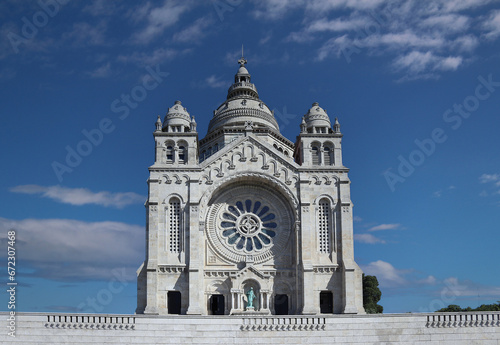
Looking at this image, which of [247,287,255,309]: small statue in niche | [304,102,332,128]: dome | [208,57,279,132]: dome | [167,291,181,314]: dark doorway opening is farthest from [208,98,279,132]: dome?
[247,287,255,309]: small statue in niche

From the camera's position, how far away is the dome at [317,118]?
43188 millimetres

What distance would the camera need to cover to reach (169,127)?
140ft

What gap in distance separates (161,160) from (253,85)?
19841 millimetres

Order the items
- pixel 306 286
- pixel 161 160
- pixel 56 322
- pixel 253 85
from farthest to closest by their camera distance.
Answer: pixel 253 85, pixel 161 160, pixel 306 286, pixel 56 322

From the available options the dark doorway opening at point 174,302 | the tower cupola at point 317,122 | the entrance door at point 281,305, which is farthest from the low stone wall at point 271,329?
the tower cupola at point 317,122

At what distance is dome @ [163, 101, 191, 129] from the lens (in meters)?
42.7

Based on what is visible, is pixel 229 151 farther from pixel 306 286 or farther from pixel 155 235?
pixel 306 286

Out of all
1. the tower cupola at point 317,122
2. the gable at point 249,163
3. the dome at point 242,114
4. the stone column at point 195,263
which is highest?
the dome at point 242,114

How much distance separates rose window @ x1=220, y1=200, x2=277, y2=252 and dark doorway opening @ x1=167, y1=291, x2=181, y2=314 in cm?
556

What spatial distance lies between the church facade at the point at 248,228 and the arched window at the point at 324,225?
77mm

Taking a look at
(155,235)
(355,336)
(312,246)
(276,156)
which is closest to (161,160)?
(155,235)

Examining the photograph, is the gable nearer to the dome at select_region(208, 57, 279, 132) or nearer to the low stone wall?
the dome at select_region(208, 57, 279, 132)

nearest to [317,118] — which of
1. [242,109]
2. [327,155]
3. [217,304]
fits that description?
[327,155]

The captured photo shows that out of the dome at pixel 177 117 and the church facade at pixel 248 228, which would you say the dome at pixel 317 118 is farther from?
the dome at pixel 177 117
